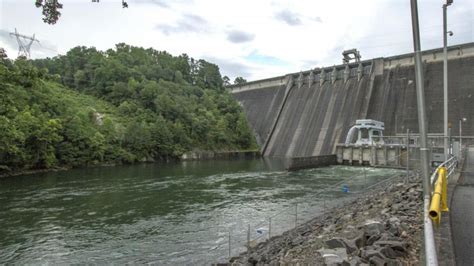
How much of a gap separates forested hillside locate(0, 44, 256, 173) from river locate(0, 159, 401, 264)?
10.6m

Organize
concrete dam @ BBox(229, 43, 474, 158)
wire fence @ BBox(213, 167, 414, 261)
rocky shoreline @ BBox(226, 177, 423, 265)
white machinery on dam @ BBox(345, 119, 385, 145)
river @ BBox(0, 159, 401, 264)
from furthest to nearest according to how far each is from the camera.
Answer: concrete dam @ BBox(229, 43, 474, 158), white machinery on dam @ BBox(345, 119, 385, 145), wire fence @ BBox(213, 167, 414, 261), river @ BBox(0, 159, 401, 264), rocky shoreline @ BBox(226, 177, 423, 265)

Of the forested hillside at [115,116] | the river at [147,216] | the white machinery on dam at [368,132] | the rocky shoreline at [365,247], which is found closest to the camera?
the rocky shoreline at [365,247]

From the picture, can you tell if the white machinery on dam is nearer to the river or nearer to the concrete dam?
the concrete dam

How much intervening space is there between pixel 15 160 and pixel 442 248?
3789 centimetres

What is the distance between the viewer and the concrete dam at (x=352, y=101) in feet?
142

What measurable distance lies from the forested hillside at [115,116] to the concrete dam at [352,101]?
826 centimetres

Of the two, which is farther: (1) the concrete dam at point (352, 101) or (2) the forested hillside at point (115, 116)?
(1) the concrete dam at point (352, 101)

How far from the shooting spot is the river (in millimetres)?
11523

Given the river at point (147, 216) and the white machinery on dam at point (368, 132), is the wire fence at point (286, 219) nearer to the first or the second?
the river at point (147, 216)

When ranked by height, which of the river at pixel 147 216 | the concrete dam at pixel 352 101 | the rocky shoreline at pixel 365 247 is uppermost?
the concrete dam at pixel 352 101

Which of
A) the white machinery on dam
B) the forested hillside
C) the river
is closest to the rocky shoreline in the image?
the river

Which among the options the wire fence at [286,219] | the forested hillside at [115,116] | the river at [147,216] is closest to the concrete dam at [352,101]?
the forested hillside at [115,116]

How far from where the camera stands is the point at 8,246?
39.6 ft

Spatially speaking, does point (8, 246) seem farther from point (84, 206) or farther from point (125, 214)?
point (84, 206)
